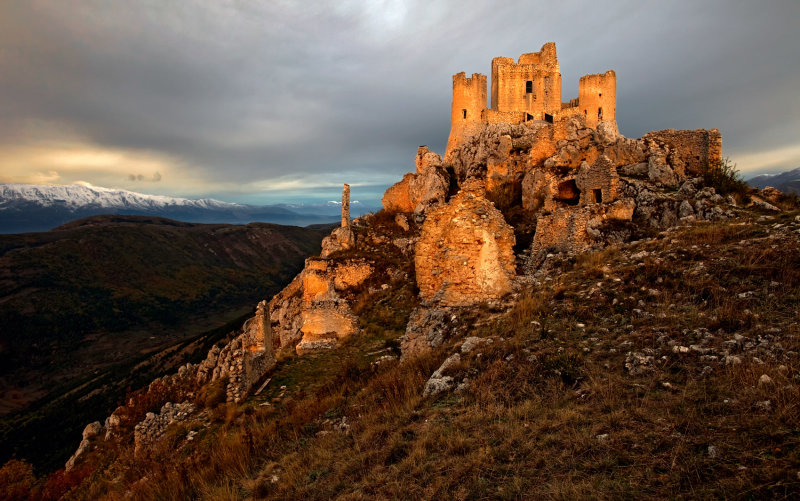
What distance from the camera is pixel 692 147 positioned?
19.5 m

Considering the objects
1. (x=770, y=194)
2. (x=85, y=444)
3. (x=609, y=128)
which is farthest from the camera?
(x=609, y=128)

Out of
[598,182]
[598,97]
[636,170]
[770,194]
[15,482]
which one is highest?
[598,97]

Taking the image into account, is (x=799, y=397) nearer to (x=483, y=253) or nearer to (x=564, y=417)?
(x=564, y=417)

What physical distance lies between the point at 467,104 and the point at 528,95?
248 inches

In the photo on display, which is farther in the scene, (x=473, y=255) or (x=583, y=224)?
(x=583, y=224)

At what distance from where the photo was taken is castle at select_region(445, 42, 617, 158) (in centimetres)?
3600

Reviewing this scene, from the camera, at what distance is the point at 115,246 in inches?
6171

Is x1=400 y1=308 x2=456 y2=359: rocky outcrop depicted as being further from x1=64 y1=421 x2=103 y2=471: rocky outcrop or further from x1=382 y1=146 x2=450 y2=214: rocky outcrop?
x1=382 y1=146 x2=450 y2=214: rocky outcrop

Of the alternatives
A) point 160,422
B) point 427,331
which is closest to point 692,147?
point 427,331

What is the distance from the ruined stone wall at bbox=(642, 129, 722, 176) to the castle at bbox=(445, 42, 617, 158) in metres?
16.6

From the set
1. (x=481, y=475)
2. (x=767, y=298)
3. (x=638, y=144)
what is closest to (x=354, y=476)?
(x=481, y=475)

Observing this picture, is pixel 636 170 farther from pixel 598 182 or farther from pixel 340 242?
pixel 340 242

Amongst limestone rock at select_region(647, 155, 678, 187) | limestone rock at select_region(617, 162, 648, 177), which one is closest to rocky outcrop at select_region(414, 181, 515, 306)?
limestone rock at select_region(647, 155, 678, 187)

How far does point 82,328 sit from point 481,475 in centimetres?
14446
